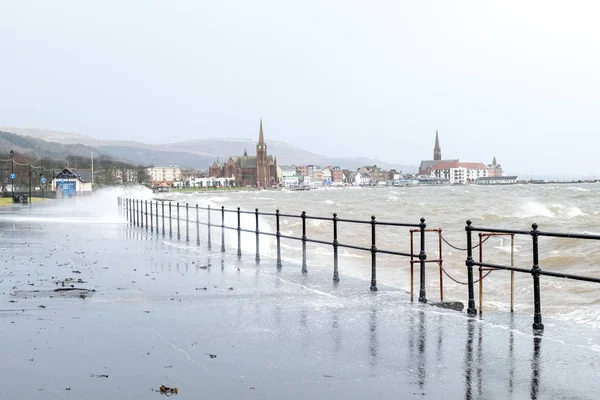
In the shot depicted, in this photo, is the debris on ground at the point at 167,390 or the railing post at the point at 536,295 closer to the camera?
the debris on ground at the point at 167,390

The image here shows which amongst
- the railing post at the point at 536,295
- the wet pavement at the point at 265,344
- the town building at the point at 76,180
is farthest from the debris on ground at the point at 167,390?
the town building at the point at 76,180

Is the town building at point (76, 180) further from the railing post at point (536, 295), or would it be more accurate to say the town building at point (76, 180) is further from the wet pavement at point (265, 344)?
the railing post at point (536, 295)

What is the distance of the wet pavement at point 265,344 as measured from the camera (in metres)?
5.86

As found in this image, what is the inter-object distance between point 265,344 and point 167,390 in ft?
6.29

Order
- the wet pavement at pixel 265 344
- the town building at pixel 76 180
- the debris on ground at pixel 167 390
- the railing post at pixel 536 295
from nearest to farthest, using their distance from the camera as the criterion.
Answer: the debris on ground at pixel 167 390 < the wet pavement at pixel 265 344 < the railing post at pixel 536 295 < the town building at pixel 76 180

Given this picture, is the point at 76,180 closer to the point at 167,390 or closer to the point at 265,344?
the point at 265,344

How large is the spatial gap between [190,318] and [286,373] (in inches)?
119

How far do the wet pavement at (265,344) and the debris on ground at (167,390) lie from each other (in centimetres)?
8

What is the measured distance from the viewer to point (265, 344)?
7500 millimetres

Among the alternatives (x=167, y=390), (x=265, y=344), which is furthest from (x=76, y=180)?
(x=167, y=390)

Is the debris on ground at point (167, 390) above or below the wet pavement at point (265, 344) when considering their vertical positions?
above

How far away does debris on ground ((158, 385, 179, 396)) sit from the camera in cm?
564

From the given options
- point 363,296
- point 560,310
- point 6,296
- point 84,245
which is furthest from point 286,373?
point 84,245

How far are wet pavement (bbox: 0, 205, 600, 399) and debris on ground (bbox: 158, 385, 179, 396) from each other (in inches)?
3.2
